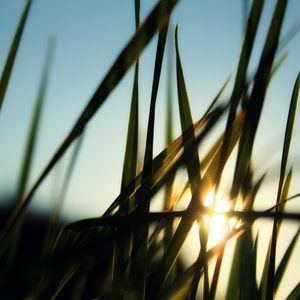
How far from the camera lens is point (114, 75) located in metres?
0.33

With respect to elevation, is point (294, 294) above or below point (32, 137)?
below

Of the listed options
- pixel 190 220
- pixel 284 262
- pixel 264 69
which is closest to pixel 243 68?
pixel 264 69

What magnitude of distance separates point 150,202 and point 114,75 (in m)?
0.11

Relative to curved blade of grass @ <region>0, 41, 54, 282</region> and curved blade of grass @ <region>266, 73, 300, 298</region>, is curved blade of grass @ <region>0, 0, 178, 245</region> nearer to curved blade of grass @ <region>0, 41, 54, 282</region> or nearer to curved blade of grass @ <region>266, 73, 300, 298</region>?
curved blade of grass @ <region>0, 41, 54, 282</region>

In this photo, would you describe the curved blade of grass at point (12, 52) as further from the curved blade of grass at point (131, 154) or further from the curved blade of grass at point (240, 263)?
the curved blade of grass at point (240, 263)

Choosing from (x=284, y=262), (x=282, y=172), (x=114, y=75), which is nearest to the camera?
(x=114, y=75)

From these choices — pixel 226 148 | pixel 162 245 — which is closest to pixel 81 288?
pixel 162 245

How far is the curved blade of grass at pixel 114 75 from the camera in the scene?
328 mm

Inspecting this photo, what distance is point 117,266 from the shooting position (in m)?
0.40

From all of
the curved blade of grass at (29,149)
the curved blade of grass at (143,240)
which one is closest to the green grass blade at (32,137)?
the curved blade of grass at (29,149)

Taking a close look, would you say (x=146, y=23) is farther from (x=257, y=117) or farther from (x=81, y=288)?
(x=81, y=288)

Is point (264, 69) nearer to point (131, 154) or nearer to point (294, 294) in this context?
point (131, 154)

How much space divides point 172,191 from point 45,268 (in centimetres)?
21

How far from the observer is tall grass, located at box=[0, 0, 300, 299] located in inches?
13.1
